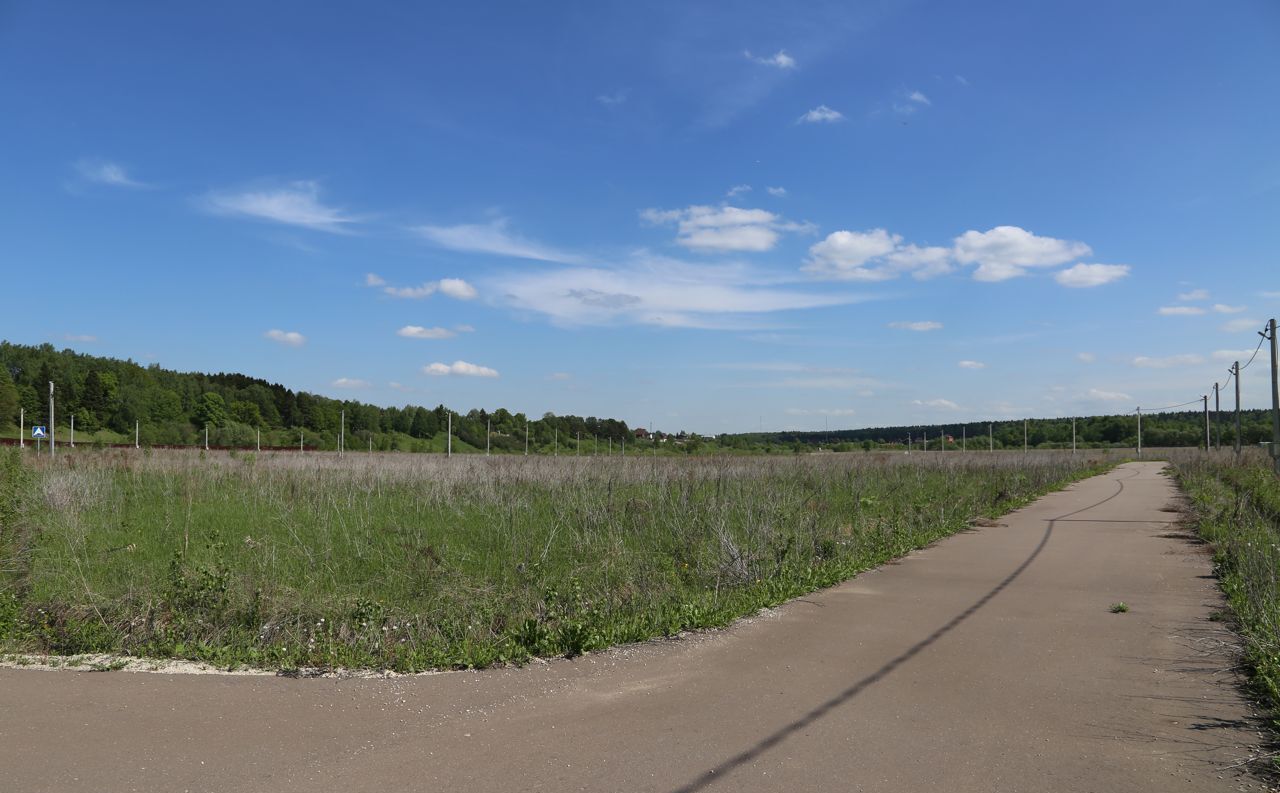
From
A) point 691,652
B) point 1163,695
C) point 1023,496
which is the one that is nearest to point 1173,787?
point 1163,695

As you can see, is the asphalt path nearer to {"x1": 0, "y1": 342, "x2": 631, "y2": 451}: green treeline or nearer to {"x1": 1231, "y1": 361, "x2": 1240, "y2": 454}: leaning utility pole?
{"x1": 1231, "y1": 361, "x2": 1240, "y2": 454}: leaning utility pole

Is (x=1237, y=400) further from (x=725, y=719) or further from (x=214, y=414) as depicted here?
(x=214, y=414)

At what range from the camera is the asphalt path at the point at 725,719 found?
13.6 feet

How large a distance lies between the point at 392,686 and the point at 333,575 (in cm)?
350

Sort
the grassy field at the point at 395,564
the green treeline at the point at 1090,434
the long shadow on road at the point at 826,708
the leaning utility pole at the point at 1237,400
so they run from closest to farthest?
the long shadow on road at the point at 826,708 → the grassy field at the point at 395,564 → the leaning utility pole at the point at 1237,400 → the green treeline at the point at 1090,434

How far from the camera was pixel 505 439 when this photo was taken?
88375mm

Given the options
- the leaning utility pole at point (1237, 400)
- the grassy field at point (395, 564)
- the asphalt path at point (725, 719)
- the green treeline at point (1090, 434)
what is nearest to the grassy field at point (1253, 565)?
the asphalt path at point (725, 719)

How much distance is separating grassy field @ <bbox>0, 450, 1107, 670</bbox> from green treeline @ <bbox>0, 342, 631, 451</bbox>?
60745mm

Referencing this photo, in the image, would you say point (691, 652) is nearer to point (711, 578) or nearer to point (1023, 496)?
point (711, 578)

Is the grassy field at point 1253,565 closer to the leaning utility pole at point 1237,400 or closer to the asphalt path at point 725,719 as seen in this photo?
the asphalt path at point 725,719

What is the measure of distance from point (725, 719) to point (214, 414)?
85.8m

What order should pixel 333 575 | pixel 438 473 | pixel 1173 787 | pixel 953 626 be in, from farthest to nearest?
1. pixel 438 473
2. pixel 333 575
3. pixel 953 626
4. pixel 1173 787

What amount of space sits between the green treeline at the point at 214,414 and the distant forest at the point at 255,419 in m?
0.13

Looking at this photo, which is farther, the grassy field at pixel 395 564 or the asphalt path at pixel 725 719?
the grassy field at pixel 395 564
